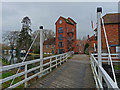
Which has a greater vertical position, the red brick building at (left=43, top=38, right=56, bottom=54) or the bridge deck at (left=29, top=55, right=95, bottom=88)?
the red brick building at (left=43, top=38, right=56, bottom=54)

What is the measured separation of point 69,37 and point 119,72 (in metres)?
19.5

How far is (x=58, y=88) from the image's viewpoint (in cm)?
363

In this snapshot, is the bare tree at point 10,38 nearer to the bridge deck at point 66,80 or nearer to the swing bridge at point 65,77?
the swing bridge at point 65,77

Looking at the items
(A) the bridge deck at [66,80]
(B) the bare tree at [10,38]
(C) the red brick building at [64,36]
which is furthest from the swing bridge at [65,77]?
(C) the red brick building at [64,36]

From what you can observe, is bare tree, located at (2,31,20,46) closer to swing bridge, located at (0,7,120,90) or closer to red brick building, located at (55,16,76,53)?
red brick building, located at (55,16,76,53)

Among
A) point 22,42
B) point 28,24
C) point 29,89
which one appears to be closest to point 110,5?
point 29,89

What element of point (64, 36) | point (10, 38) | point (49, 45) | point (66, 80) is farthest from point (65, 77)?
point (49, 45)

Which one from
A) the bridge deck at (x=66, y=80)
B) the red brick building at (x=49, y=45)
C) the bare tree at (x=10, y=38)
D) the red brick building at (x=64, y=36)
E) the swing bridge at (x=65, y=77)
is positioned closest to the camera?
the swing bridge at (x=65, y=77)

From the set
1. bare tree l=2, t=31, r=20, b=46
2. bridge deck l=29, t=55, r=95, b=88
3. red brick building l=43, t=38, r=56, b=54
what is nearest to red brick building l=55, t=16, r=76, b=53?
red brick building l=43, t=38, r=56, b=54

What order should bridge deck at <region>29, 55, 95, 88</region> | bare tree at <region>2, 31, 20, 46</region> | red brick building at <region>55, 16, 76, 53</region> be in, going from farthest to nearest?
red brick building at <region>55, 16, 76, 53</region> → bare tree at <region>2, 31, 20, 46</region> → bridge deck at <region>29, 55, 95, 88</region>

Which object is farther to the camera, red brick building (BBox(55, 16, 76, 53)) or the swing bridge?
red brick building (BBox(55, 16, 76, 53))

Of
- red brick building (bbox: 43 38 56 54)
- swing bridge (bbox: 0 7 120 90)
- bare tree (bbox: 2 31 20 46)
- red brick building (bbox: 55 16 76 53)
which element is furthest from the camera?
red brick building (bbox: 43 38 56 54)

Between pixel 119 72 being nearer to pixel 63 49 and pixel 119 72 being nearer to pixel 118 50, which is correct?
pixel 118 50

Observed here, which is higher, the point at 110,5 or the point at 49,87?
the point at 110,5
